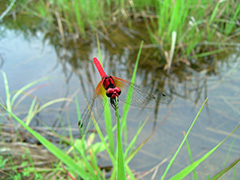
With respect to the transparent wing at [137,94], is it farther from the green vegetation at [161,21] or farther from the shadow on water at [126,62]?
the green vegetation at [161,21]

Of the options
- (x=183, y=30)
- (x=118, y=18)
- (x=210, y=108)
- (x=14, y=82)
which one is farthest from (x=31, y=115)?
(x=118, y=18)

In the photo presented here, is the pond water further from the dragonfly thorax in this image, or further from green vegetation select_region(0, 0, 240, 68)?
the dragonfly thorax

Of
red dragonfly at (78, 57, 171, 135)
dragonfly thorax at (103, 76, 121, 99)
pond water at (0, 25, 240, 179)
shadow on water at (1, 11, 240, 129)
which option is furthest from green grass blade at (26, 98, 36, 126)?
dragonfly thorax at (103, 76, 121, 99)

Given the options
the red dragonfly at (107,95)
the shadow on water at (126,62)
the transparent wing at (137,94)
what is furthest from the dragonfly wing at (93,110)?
the shadow on water at (126,62)

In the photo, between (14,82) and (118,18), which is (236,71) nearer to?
(118,18)

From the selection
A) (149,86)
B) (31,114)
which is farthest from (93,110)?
(149,86)
